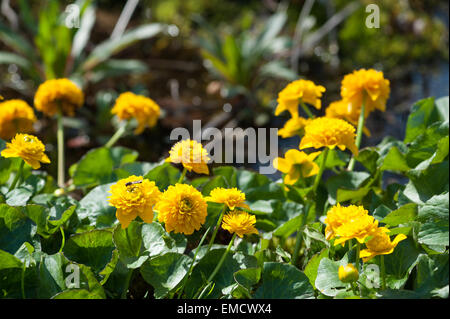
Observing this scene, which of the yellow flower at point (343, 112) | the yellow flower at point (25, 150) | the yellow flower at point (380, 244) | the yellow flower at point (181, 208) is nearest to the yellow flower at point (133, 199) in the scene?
the yellow flower at point (181, 208)

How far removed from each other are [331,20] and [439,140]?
158cm

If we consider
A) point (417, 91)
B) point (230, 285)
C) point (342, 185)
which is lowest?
point (230, 285)

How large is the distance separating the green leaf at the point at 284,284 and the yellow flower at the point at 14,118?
59 cm

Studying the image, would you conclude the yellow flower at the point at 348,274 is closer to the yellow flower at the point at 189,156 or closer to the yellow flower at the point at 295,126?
the yellow flower at the point at 189,156

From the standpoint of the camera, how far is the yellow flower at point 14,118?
961mm

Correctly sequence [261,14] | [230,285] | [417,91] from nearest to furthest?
[230,285]
[417,91]
[261,14]

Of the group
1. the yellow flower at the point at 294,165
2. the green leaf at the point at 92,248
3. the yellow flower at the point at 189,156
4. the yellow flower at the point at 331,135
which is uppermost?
the yellow flower at the point at 331,135

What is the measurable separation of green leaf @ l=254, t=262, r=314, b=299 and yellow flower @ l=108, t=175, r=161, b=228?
0.17 meters

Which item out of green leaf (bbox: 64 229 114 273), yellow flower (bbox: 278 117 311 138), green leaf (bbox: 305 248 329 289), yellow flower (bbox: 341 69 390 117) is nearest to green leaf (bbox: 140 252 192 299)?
green leaf (bbox: 64 229 114 273)

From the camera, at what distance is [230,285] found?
2.31 ft

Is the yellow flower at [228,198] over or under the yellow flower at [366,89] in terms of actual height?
under

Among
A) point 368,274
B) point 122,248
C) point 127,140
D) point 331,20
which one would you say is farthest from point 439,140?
point 331,20
